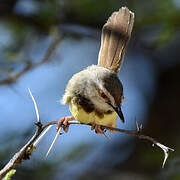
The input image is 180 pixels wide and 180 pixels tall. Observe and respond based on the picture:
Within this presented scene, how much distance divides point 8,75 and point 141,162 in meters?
1.80

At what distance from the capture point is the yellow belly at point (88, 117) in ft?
8.46

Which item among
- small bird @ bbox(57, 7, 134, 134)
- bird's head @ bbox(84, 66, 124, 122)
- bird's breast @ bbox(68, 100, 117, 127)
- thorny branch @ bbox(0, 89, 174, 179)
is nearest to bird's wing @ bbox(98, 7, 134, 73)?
small bird @ bbox(57, 7, 134, 134)

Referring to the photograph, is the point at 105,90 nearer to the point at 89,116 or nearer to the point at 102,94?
the point at 102,94

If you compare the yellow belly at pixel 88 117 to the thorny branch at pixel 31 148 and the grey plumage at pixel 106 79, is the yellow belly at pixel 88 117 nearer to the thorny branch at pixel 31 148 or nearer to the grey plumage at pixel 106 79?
the grey plumage at pixel 106 79

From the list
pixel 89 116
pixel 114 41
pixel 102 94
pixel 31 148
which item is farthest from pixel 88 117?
pixel 31 148

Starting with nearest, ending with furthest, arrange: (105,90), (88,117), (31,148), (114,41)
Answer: (31,148)
(88,117)
(105,90)
(114,41)

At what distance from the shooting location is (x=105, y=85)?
272 centimetres

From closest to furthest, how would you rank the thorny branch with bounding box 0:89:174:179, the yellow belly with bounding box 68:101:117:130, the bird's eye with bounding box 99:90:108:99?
the thorny branch with bounding box 0:89:174:179 → the yellow belly with bounding box 68:101:117:130 → the bird's eye with bounding box 99:90:108:99

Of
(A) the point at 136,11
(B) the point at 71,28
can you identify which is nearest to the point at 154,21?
(A) the point at 136,11

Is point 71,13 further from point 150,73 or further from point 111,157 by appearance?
point 111,157

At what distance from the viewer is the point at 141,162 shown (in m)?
4.16

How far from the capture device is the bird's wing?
2.87 meters

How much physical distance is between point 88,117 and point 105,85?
0.26m

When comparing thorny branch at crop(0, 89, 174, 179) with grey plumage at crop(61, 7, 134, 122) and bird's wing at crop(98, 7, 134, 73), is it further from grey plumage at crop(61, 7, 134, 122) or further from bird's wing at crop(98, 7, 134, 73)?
bird's wing at crop(98, 7, 134, 73)
